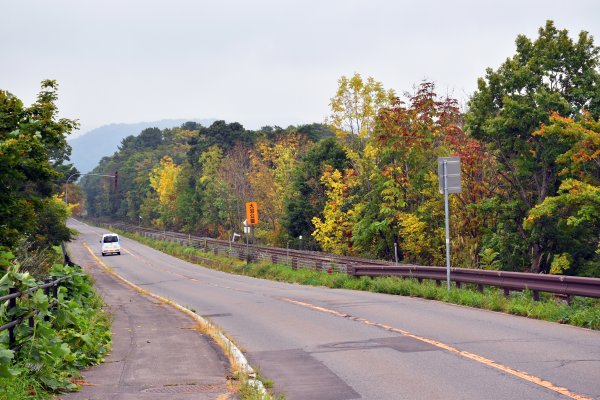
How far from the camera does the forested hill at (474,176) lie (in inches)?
1150

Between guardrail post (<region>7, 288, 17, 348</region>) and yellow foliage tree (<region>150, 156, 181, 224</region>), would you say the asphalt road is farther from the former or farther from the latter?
yellow foliage tree (<region>150, 156, 181, 224</region>)

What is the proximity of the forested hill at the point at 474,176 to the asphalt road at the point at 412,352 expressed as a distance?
43.7 feet

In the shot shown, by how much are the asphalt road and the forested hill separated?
1331 centimetres

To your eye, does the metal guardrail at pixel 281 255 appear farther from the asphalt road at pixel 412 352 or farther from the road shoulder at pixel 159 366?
the road shoulder at pixel 159 366

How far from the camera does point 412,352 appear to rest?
9922mm

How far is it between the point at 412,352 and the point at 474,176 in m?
28.7

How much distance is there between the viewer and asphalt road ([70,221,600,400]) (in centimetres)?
749

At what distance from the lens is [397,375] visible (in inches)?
327

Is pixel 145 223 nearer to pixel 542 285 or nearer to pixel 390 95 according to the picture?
pixel 390 95

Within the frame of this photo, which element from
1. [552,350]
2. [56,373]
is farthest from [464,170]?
[56,373]

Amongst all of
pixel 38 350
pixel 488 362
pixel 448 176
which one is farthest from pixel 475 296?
pixel 38 350

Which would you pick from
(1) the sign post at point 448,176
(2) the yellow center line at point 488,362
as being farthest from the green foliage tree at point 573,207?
(2) the yellow center line at point 488,362

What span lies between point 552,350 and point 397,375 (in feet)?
8.80

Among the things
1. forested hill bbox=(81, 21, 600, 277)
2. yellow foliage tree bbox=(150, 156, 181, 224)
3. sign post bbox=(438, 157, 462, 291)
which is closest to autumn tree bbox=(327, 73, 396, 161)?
forested hill bbox=(81, 21, 600, 277)
